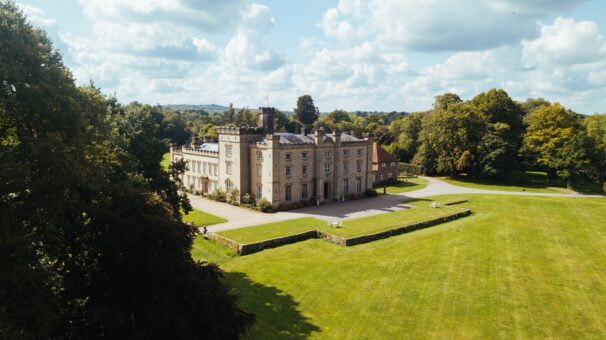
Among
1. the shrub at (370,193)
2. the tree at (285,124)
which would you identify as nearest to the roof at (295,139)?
the shrub at (370,193)

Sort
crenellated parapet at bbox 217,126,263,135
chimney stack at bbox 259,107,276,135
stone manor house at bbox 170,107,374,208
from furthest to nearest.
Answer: chimney stack at bbox 259,107,276,135
crenellated parapet at bbox 217,126,263,135
stone manor house at bbox 170,107,374,208

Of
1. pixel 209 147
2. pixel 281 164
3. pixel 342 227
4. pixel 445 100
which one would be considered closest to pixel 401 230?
pixel 342 227

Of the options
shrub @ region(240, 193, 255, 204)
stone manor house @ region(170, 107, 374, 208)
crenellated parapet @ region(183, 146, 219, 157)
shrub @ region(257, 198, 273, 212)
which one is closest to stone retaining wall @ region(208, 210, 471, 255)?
shrub @ region(257, 198, 273, 212)

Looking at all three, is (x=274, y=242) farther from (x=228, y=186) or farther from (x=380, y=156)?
(x=380, y=156)

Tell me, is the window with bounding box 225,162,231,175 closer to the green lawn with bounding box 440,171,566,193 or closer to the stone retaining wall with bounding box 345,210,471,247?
the stone retaining wall with bounding box 345,210,471,247

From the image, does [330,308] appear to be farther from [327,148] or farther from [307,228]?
[327,148]

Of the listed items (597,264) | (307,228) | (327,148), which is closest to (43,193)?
(307,228)
